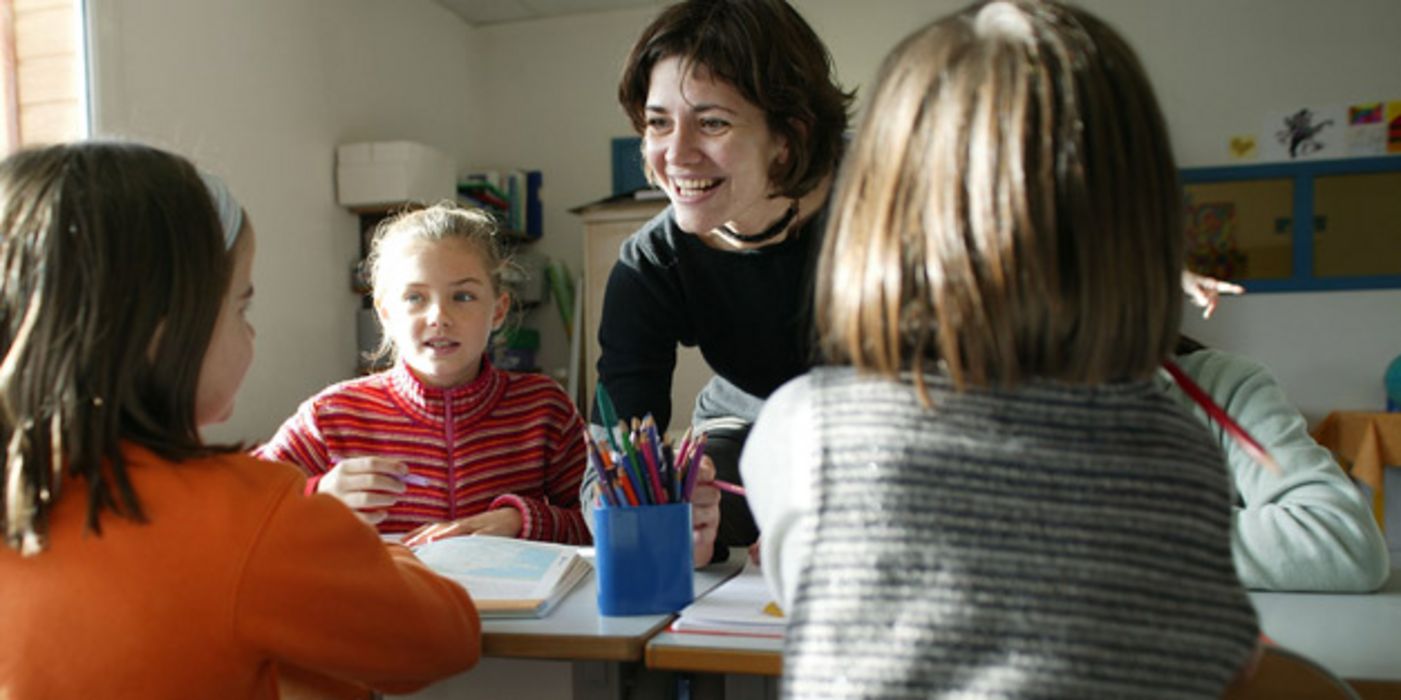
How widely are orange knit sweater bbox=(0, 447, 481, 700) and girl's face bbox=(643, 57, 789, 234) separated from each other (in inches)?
33.6

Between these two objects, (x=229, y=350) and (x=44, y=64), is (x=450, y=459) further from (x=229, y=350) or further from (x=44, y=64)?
(x=44, y=64)


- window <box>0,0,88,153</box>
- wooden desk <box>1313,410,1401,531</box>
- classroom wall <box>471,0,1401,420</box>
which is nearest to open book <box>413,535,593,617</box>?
window <box>0,0,88,153</box>

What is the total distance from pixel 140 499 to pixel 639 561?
45 centimetres

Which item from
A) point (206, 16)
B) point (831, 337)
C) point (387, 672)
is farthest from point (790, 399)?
point (206, 16)

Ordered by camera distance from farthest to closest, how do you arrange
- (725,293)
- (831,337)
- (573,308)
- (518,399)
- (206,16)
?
1. (573,308)
2. (206,16)
3. (518,399)
4. (725,293)
5. (831,337)

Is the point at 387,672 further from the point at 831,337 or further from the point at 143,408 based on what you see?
the point at 831,337

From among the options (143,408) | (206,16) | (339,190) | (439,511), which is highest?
(206,16)

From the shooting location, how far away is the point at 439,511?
1824 millimetres

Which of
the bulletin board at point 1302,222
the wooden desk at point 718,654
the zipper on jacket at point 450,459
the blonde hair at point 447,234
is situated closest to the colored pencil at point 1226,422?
the wooden desk at point 718,654

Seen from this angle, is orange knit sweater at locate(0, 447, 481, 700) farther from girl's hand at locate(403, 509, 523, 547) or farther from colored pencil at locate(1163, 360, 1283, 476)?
colored pencil at locate(1163, 360, 1283, 476)

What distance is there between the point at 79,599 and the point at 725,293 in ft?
3.56

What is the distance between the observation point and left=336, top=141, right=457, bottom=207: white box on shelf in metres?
4.09

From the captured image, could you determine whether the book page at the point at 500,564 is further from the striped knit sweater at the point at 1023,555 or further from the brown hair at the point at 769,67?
the brown hair at the point at 769,67

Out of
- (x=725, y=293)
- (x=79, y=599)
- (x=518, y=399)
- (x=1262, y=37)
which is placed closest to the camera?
(x=79, y=599)
